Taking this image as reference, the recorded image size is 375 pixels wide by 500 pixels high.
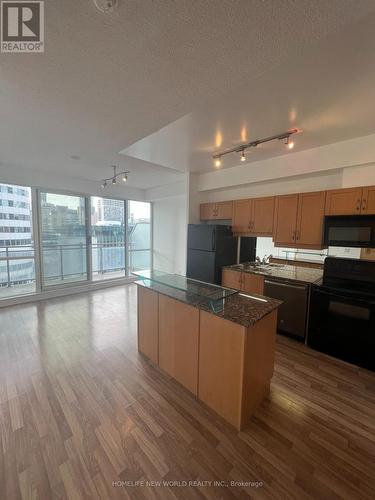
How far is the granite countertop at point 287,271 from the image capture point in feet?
10.0

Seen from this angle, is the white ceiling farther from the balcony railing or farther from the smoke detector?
the balcony railing

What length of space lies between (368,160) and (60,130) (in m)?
3.78

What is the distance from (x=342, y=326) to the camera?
2568mm

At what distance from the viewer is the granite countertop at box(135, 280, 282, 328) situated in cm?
167

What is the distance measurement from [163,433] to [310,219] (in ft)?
10.2

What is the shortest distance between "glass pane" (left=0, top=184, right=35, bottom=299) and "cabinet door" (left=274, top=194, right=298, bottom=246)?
16.6 ft

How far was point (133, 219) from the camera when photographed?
6.50m

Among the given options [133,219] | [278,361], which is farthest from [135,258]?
[278,361]

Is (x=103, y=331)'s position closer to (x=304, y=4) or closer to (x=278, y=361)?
(x=278, y=361)

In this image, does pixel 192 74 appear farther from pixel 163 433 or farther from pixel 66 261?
pixel 66 261

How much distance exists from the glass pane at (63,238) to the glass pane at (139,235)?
1433 mm

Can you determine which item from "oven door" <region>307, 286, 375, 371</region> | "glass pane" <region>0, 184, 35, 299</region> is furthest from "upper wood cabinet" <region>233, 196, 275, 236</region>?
"glass pane" <region>0, 184, 35, 299</region>

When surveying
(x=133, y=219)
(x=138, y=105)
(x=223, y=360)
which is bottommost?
(x=223, y=360)

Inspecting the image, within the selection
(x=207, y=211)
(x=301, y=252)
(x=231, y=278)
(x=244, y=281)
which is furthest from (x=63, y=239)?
(x=301, y=252)
